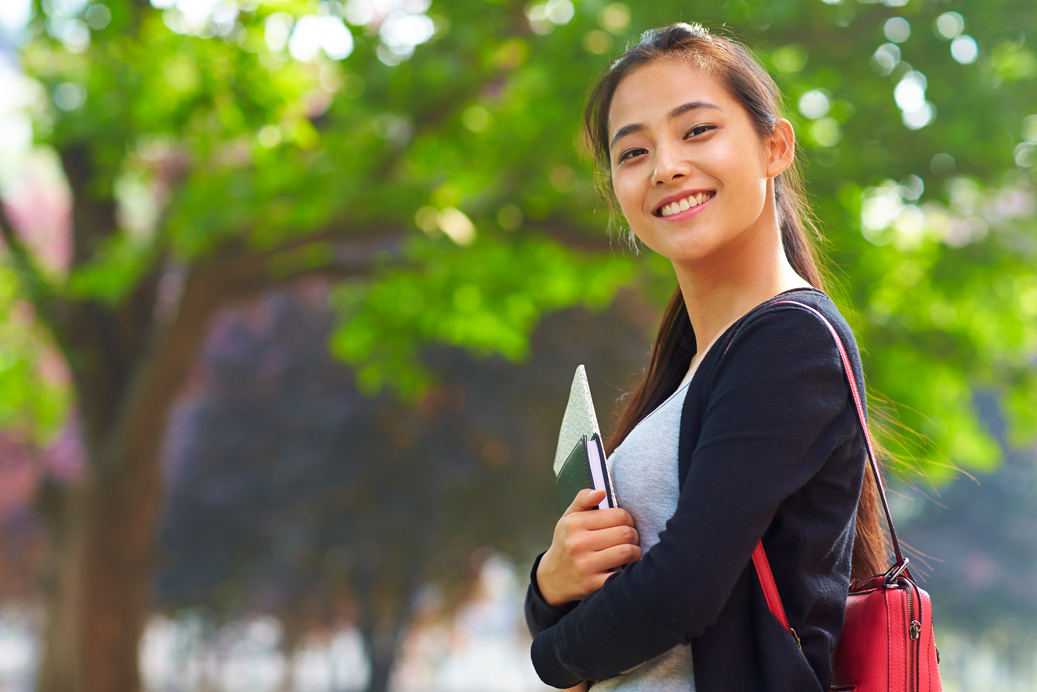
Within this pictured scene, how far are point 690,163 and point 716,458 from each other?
1.49ft

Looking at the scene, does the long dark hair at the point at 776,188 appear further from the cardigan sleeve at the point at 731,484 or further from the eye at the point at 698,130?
the cardigan sleeve at the point at 731,484

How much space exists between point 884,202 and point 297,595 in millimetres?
14202

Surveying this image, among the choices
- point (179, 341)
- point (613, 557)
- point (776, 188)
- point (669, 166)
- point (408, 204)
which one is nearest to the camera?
point (613, 557)

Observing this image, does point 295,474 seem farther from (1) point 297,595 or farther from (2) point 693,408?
(2) point 693,408

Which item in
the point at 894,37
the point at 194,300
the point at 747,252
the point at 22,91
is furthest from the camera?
the point at 22,91

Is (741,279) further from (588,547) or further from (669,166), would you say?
(588,547)

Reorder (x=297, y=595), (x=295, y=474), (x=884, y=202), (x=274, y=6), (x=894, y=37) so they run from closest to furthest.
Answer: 1. (x=894, y=37)
2. (x=274, y=6)
3. (x=884, y=202)
4. (x=295, y=474)
5. (x=297, y=595)

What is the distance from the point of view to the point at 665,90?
139 centimetres

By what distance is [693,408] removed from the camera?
126 centimetres

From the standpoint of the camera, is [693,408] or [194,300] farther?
[194,300]

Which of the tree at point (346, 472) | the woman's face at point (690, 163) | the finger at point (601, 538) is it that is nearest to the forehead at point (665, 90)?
the woman's face at point (690, 163)

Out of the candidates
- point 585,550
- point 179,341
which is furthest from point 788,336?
point 179,341

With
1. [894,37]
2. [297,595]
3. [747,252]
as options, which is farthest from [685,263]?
[297,595]

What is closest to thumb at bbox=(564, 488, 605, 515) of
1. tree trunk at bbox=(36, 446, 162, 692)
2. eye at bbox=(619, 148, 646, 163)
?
eye at bbox=(619, 148, 646, 163)
